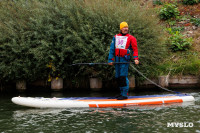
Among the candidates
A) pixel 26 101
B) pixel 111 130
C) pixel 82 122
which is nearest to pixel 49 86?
pixel 26 101

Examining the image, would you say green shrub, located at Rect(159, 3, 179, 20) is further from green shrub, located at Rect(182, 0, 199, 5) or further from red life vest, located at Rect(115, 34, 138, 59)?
red life vest, located at Rect(115, 34, 138, 59)

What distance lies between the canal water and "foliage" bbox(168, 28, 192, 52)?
14.6 feet

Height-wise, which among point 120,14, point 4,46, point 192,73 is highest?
point 120,14

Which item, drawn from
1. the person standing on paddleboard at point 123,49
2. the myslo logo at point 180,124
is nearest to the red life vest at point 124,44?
the person standing on paddleboard at point 123,49

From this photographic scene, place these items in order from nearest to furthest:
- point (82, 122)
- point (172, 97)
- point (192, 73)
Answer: point (82, 122) < point (172, 97) < point (192, 73)

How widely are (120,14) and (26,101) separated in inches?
198

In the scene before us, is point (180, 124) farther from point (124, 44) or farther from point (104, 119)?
point (124, 44)

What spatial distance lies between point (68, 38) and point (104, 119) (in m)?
5.14

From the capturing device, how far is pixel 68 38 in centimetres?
1216

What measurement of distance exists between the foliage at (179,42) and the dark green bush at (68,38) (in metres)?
0.76

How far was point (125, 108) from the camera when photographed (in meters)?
9.00

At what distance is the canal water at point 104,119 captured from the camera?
22.5 feet

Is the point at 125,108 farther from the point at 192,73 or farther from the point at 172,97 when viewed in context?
the point at 192,73

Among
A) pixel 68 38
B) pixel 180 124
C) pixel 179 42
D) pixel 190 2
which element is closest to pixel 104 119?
pixel 180 124
